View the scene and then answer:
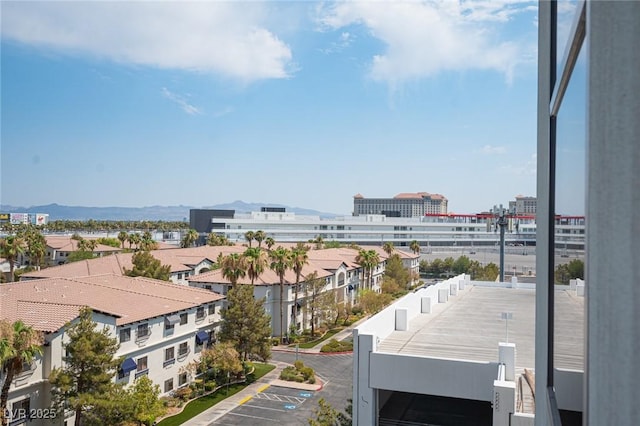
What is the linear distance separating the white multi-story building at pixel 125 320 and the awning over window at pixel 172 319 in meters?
0.06

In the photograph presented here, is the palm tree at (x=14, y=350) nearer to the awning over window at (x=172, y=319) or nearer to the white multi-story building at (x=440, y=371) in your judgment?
the awning over window at (x=172, y=319)

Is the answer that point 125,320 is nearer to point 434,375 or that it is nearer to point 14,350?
point 14,350

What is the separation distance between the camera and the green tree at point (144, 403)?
965 inches

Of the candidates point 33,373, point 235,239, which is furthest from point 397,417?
point 235,239

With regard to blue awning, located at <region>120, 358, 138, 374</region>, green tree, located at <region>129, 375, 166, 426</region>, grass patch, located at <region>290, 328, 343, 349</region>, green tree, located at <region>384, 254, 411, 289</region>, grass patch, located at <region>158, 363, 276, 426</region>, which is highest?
green tree, located at <region>384, 254, 411, 289</region>

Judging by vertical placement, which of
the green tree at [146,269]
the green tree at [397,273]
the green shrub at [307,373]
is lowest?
the green shrub at [307,373]

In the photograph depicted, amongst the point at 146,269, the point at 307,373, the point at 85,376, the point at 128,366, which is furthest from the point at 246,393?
the point at 146,269

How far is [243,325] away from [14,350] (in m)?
17.6

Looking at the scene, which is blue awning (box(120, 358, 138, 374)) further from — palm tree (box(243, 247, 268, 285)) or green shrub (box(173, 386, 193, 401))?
palm tree (box(243, 247, 268, 285))

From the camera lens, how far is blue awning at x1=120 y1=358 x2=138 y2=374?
27.6 metres

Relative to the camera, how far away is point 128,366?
2789cm

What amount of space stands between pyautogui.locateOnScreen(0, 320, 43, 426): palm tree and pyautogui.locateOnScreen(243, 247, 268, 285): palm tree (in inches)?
885

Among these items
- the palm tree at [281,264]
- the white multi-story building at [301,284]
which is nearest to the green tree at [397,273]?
the white multi-story building at [301,284]

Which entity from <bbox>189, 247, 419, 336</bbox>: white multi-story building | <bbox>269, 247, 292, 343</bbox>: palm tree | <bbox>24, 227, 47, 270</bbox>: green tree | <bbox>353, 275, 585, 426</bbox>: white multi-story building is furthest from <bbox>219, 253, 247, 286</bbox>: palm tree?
<bbox>24, 227, 47, 270</bbox>: green tree
